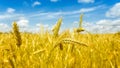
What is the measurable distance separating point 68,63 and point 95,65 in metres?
0.30

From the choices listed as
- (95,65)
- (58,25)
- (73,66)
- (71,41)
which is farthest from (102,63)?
(71,41)

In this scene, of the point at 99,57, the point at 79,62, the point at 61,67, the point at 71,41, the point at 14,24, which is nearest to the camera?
the point at 71,41

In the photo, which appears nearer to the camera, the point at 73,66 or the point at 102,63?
the point at 73,66

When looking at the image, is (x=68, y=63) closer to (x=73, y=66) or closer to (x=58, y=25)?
(x=73, y=66)

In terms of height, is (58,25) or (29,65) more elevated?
(58,25)

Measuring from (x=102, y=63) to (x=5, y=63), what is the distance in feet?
2.49

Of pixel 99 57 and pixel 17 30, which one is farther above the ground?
pixel 17 30

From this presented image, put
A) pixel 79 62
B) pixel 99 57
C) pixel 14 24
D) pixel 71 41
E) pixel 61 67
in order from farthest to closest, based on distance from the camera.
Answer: pixel 99 57, pixel 79 62, pixel 14 24, pixel 61 67, pixel 71 41

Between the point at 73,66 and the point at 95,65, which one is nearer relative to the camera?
the point at 73,66

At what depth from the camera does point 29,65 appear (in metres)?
2.00

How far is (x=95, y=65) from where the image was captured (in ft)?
6.89

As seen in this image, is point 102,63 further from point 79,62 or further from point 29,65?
point 29,65

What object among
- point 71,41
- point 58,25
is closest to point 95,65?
point 58,25

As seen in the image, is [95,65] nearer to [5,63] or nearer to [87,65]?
[87,65]
